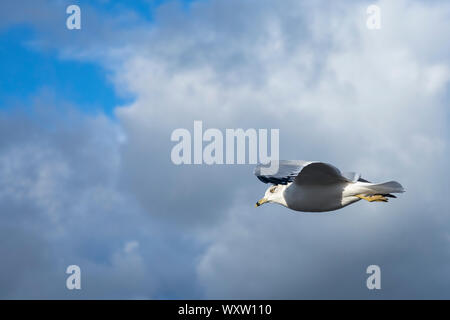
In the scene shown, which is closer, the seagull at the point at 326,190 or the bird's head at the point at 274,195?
the seagull at the point at 326,190

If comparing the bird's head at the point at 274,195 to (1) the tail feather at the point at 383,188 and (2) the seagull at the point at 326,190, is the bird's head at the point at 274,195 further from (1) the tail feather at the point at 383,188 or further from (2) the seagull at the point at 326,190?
(1) the tail feather at the point at 383,188

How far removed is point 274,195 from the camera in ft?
95.8

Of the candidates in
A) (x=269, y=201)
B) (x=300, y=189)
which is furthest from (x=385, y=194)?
(x=269, y=201)

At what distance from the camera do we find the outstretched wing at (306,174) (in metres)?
24.3

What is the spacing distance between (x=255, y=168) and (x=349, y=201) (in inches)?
224

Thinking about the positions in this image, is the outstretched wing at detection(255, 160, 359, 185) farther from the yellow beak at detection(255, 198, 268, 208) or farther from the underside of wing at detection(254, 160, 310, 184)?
the yellow beak at detection(255, 198, 268, 208)

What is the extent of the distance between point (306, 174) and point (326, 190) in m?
1.57

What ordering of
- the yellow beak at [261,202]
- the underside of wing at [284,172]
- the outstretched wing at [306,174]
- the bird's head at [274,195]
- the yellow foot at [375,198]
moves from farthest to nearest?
Result: the yellow beak at [261,202], the underside of wing at [284,172], the bird's head at [274,195], the yellow foot at [375,198], the outstretched wing at [306,174]

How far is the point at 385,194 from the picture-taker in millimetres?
26125

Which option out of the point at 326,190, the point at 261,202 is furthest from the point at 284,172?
the point at 326,190

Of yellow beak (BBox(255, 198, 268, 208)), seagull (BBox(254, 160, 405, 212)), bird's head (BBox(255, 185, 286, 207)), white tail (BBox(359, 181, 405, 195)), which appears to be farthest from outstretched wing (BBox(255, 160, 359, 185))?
yellow beak (BBox(255, 198, 268, 208))

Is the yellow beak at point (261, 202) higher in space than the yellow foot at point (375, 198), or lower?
higher

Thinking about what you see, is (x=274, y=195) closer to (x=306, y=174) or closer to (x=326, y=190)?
(x=326, y=190)

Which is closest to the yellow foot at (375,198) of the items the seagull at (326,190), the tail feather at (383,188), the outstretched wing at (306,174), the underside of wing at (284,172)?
the seagull at (326,190)
